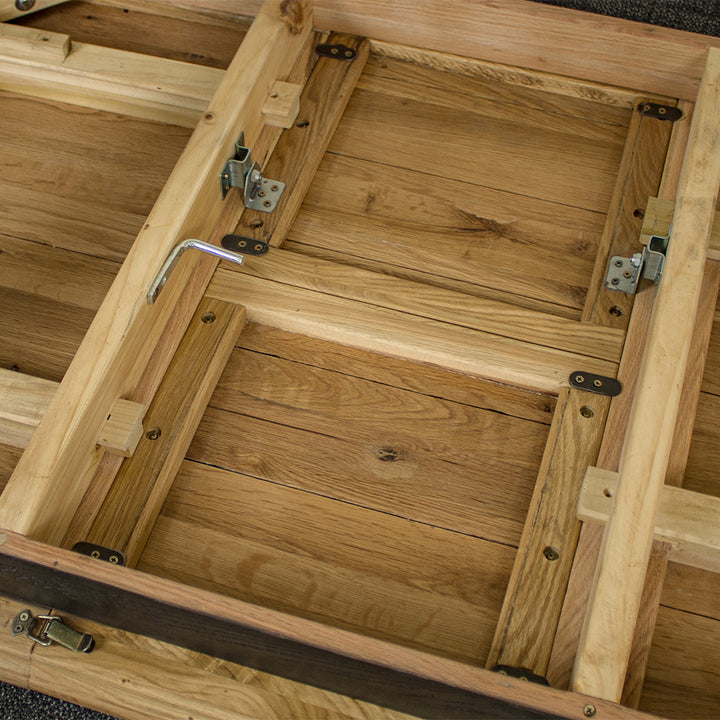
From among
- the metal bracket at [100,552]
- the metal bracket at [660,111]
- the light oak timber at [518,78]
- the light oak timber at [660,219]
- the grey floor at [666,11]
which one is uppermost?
the grey floor at [666,11]

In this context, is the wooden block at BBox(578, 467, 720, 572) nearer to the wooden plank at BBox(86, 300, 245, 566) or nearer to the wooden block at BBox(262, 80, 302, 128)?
the wooden plank at BBox(86, 300, 245, 566)

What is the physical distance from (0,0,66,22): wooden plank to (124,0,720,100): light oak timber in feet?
1.92

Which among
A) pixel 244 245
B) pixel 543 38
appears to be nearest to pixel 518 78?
pixel 543 38

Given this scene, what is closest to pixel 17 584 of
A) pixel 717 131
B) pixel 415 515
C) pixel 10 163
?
pixel 415 515

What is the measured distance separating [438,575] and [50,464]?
20.4 inches

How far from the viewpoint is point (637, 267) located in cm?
135

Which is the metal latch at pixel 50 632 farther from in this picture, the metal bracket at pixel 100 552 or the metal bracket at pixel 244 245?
the metal bracket at pixel 244 245

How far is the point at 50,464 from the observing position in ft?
3.44

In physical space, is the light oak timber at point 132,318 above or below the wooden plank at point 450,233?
below

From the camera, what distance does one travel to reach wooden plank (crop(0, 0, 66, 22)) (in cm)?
175

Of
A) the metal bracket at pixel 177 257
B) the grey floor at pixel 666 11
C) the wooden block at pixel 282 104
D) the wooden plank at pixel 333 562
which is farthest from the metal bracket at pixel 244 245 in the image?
the grey floor at pixel 666 11

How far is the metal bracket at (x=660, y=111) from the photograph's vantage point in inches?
62.3

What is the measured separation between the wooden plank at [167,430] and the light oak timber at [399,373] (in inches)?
2.1

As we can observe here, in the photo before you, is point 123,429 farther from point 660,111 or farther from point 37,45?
point 660,111
